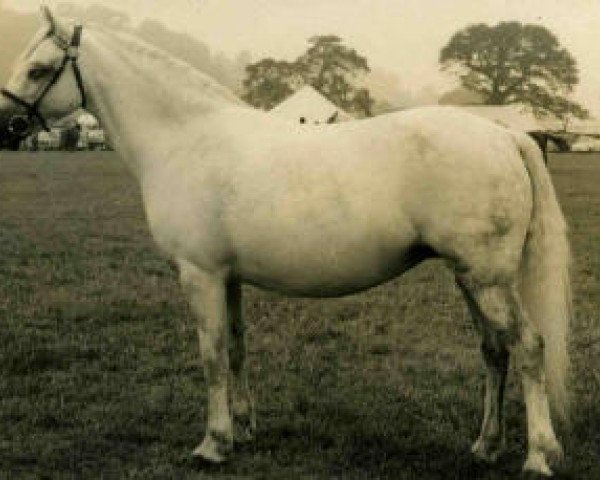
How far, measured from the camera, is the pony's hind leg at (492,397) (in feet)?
19.2

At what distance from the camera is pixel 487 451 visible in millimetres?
5898

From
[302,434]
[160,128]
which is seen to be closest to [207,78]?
[160,128]

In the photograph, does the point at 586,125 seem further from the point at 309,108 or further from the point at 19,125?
the point at 19,125

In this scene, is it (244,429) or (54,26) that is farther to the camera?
(244,429)

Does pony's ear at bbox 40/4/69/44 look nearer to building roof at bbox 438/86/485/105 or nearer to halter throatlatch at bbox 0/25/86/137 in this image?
halter throatlatch at bbox 0/25/86/137

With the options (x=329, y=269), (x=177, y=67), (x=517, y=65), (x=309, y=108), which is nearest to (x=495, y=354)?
(x=329, y=269)

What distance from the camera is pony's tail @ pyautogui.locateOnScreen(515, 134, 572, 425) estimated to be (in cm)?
563

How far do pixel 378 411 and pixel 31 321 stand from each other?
171 inches

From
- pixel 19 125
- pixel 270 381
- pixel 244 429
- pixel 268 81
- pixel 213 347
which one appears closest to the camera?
pixel 213 347

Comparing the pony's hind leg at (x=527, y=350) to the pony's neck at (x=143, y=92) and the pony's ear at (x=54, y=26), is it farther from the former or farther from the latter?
the pony's ear at (x=54, y=26)

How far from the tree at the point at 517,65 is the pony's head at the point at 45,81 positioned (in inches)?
3255

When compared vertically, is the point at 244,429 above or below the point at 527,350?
below

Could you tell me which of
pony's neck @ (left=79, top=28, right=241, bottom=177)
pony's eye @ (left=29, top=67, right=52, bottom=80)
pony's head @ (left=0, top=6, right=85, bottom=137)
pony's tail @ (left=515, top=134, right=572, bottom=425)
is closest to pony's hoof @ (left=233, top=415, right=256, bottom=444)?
pony's neck @ (left=79, top=28, right=241, bottom=177)

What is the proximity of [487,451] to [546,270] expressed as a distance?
1.23 meters
